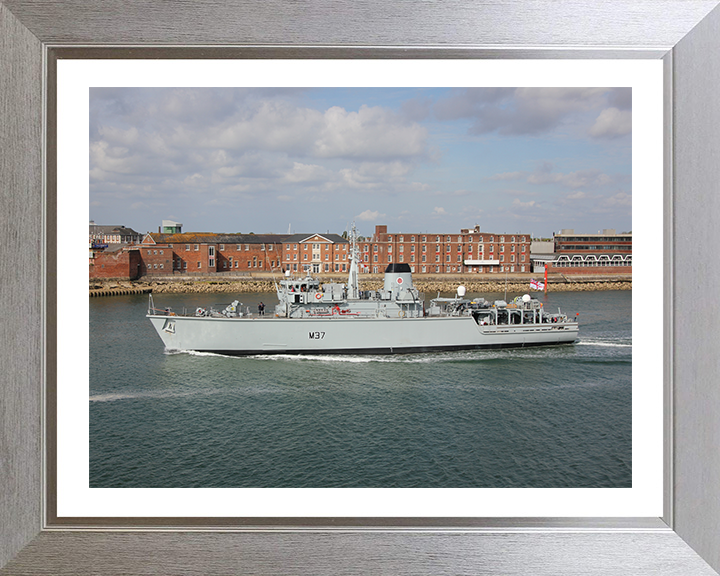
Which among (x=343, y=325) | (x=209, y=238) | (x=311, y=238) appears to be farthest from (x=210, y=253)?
(x=343, y=325)

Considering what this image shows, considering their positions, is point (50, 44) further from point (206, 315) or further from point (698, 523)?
point (206, 315)

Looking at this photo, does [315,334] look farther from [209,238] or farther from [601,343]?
[209,238]

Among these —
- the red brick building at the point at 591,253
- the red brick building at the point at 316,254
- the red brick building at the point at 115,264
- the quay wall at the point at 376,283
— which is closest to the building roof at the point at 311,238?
the red brick building at the point at 316,254

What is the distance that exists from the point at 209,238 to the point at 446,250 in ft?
39.9

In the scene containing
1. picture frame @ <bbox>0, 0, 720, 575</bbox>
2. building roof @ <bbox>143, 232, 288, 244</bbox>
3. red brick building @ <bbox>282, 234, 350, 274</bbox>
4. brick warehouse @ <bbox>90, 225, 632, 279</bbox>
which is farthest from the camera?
building roof @ <bbox>143, 232, 288, 244</bbox>

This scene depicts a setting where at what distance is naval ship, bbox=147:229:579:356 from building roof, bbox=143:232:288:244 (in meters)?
12.7

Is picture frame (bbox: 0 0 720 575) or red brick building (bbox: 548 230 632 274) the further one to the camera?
red brick building (bbox: 548 230 632 274)

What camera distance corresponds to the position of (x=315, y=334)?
1026 cm

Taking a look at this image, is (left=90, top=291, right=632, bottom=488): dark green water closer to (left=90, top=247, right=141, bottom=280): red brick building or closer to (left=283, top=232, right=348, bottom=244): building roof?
(left=90, top=247, right=141, bottom=280): red brick building

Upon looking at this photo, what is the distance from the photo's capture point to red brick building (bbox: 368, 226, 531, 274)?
67.9ft

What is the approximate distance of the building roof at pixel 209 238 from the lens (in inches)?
883

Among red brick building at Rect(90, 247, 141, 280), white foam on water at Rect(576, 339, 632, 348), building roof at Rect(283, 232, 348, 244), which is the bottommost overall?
white foam on water at Rect(576, 339, 632, 348)

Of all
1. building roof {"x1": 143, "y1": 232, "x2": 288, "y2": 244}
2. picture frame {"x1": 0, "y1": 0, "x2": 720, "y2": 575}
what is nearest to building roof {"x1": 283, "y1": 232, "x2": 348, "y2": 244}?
building roof {"x1": 143, "y1": 232, "x2": 288, "y2": 244}

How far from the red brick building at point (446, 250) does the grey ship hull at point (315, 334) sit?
987 cm
